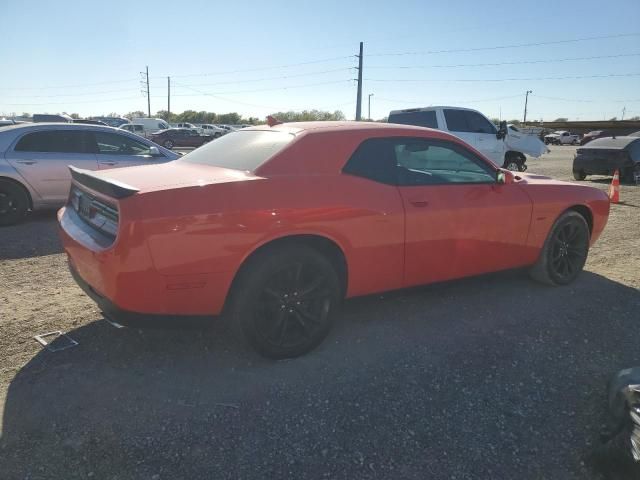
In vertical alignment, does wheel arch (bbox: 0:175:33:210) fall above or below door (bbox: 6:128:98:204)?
below

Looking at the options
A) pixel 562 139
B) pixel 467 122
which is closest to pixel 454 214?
pixel 467 122

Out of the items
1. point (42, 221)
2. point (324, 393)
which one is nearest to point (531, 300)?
point (324, 393)

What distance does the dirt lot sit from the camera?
2328 mm

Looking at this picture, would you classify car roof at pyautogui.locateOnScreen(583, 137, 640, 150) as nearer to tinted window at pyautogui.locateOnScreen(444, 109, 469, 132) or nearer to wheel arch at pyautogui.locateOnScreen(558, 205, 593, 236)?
tinted window at pyautogui.locateOnScreen(444, 109, 469, 132)

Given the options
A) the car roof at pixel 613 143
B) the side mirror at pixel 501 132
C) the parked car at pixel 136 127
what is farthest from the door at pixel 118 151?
the parked car at pixel 136 127

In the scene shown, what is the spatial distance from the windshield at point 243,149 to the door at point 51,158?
4151mm

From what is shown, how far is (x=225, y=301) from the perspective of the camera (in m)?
3.01

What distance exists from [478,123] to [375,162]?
10038mm

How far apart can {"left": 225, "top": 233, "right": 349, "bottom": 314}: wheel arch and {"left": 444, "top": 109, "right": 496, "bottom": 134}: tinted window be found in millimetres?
9322

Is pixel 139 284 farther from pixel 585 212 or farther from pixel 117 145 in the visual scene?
pixel 117 145

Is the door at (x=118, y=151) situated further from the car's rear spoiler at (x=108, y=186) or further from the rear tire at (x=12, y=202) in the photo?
the car's rear spoiler at (x=108, y=186)

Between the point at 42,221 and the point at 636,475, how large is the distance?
778cm

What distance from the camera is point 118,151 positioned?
776cm

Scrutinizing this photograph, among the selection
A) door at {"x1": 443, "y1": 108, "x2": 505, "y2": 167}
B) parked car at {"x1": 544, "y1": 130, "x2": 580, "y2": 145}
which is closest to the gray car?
door at {"x1": 443, "y1": 108, "x2": 505, "y2": 167}
